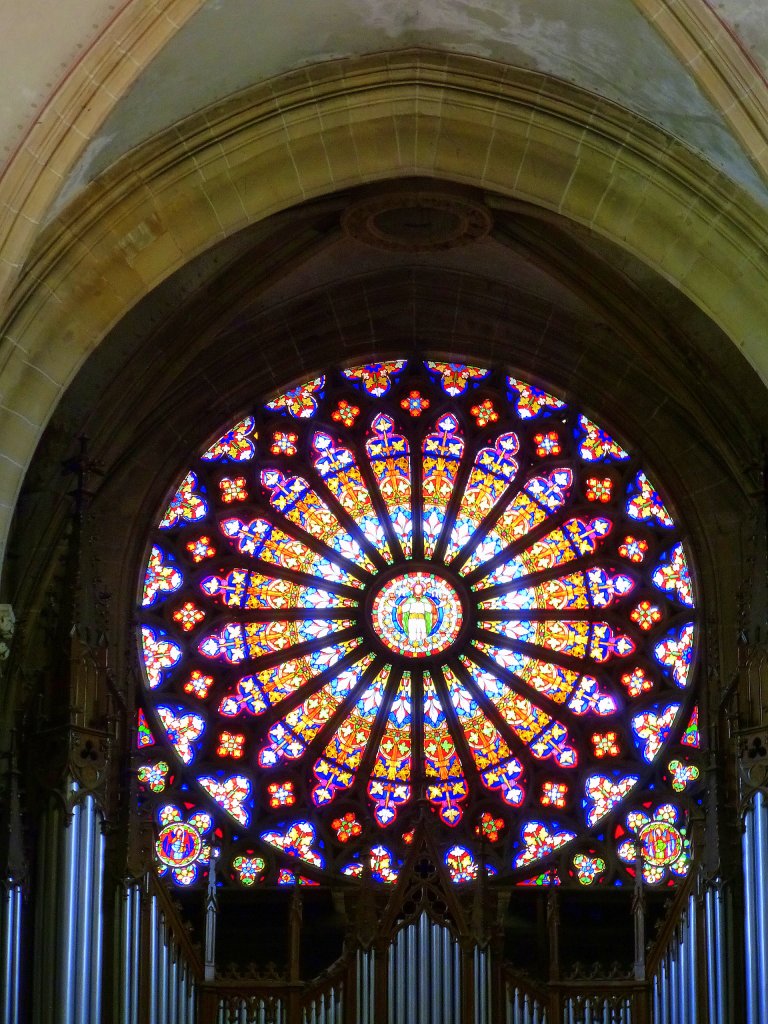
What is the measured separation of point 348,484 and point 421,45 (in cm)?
466

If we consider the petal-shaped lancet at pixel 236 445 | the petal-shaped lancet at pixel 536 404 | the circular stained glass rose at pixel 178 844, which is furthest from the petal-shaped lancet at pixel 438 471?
the circular stained glass rose at pixel 178 844

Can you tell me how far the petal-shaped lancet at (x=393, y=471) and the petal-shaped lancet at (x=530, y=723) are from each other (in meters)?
1.17

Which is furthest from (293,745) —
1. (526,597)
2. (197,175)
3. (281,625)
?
(197,175)

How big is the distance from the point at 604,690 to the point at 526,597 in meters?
0.94

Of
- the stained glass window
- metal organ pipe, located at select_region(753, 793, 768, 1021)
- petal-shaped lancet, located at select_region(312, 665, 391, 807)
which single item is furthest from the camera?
petal-shaped lancet, located at select_region(312, 665, 391, 807)

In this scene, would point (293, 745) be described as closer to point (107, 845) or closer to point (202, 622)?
point (202, 622)

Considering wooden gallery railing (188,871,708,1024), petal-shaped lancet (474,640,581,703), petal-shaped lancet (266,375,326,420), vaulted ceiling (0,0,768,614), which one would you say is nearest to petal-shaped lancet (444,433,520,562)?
petal-shaped lancet (474,640,581,703)

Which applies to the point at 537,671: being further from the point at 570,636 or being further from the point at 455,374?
the point at 455,374

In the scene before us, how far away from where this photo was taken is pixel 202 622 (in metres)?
16.5

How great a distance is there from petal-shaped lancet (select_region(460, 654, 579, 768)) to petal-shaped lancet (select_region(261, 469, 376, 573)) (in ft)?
3.98

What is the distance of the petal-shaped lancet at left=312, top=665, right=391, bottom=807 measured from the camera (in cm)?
1620

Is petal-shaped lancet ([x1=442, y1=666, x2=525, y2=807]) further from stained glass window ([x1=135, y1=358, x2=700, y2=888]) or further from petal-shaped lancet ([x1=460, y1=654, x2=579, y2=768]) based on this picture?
petal-shaped lancet ([x1=460, y1=654, x2=579, y2=768])

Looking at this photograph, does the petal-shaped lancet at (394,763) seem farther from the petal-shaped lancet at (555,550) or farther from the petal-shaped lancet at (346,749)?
the petal-shaped lancet at (555,550)

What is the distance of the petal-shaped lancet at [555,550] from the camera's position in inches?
661
